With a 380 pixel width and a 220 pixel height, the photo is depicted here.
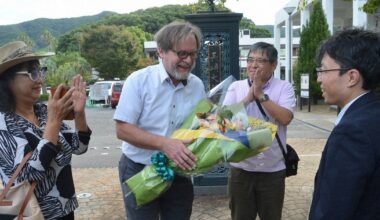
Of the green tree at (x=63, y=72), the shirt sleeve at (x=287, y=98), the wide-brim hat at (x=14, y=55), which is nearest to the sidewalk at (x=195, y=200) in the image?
the green tree at (x=63, y=72)

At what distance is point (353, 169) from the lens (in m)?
1.63

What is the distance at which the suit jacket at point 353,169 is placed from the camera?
1.63 m

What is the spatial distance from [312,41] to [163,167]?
2024cm

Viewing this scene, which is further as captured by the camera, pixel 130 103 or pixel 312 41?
pixel 312 41

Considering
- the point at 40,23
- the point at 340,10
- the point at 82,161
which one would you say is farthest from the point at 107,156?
the point at 40,23

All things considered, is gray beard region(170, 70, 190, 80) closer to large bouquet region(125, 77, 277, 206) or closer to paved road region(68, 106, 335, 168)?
large bouquet region(125, 77, 277, 206)

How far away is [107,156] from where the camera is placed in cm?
991

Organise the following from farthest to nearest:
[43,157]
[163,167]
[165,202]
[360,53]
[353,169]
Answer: [165,202] → [163,167] → [43,157] → [360,53] → [353,169]

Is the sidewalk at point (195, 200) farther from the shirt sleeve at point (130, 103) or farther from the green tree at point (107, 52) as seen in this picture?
the green tree at point (107, 52)

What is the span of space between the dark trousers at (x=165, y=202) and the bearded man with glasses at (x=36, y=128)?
0.40m

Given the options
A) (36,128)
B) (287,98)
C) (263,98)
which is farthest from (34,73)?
(287,98)

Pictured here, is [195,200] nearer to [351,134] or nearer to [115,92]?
[351,134]

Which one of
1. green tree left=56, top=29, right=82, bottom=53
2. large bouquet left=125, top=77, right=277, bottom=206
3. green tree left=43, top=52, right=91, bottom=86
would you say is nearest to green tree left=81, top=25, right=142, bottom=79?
green tree left=43, top=52, right=91, bottom=86

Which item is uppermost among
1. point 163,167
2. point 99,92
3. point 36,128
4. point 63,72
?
point 63,72
